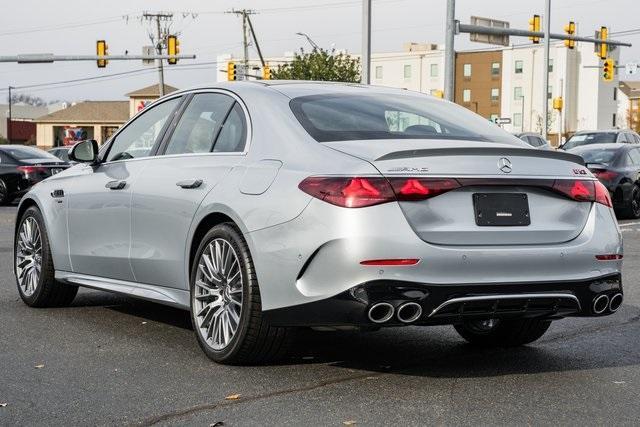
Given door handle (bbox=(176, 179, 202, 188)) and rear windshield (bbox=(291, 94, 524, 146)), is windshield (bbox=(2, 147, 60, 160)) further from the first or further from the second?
rear windshield (bbox=(291, 94, 524, 146))

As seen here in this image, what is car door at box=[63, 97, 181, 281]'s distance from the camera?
702 centimetres

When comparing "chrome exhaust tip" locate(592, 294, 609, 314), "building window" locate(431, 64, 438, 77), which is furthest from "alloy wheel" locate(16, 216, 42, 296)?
"building window" locate(431, 64, 438, 77)

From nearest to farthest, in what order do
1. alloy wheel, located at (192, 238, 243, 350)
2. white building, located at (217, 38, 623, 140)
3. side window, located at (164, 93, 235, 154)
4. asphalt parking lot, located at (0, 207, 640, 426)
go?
asphalt parking lot, located at (0, 207, 640, 426), alloy wheel, located at (192, 238, 243, 350), side window, located at (164, 93, 235, 154), white building, located at (217, 38, 623, 140)

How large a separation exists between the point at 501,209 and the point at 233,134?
165 cm

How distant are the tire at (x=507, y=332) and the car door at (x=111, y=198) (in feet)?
7.01

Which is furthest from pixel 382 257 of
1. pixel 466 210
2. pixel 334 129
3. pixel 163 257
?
pixel 163 257

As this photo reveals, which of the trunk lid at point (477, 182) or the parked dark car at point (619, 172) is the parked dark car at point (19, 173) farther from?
the trunk lid at point (477, 182)

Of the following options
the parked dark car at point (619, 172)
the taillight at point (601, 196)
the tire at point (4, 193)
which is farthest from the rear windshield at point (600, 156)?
the taillight at point (601, 196)

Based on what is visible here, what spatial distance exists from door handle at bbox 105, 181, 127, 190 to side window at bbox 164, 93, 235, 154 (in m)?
→ 0.39

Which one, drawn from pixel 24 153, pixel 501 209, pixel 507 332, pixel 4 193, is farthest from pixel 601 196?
pixel 24 153

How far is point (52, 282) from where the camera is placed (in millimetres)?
8008

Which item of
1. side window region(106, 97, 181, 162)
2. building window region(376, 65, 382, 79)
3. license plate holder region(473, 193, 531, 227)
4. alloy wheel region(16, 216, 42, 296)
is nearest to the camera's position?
license plate holder region(473, 193, 531, 227)

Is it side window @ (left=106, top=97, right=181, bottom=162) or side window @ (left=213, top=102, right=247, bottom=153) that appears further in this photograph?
side window @ (left=106, top=97, right=181, bottom=162)

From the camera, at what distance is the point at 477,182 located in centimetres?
534
